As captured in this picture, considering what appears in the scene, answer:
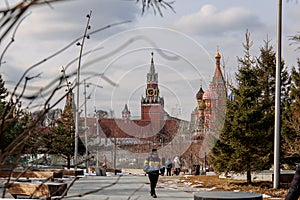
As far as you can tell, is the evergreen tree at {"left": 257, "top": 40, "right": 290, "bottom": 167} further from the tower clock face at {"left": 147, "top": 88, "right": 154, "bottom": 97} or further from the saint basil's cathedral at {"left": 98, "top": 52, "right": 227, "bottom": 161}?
the tower clock face at {"left": 147, "top": 88, "right": 154, "bottom": 97}

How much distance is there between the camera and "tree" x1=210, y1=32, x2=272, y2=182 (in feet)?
61.0

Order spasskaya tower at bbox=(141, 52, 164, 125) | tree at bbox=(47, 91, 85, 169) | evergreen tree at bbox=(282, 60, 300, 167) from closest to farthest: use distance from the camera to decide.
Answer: tree at bbox=(47, 91, 85, 169) → evergreen tree at bbox=(282, 60, 300, 167) → spasskaya tower at bbox=(141, 52, 164, 125)

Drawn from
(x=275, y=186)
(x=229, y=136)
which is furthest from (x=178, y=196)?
(x=229, y=136)

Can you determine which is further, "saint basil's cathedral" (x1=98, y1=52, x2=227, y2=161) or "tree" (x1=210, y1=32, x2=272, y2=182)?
"saint basil's cathedral" (x1=98, y1=52, x2=227, y2=161)

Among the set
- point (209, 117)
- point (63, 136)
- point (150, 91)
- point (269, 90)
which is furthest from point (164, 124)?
point (63, 136)

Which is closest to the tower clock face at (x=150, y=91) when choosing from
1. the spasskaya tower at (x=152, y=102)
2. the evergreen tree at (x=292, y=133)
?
the spasskaya tower at (x=152, y=102)

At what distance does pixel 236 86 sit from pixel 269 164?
2867 millimetres

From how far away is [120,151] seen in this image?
35594 mm

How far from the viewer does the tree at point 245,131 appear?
18578 millimetres

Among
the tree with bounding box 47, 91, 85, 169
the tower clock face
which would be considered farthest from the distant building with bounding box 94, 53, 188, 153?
the tree with bounding box 47, 91, 85, 169

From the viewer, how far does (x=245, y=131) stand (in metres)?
18.7

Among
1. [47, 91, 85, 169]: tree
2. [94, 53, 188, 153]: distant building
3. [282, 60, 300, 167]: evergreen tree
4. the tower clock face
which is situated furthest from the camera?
[94, 53, 188, 153]: distant building

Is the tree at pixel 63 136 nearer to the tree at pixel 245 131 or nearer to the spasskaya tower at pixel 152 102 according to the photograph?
the spasskaya tower at pixel 152 102

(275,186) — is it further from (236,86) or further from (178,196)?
(236,86)
